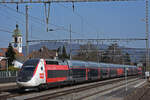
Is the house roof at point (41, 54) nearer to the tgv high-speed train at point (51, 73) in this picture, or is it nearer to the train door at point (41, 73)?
the tgv high-speed train at point (51, 73)

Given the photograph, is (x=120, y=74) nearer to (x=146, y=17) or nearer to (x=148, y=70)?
(x=148, y=70)

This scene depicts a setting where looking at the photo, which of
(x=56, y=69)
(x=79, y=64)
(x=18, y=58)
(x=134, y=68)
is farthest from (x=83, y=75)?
(x=18, y=58)

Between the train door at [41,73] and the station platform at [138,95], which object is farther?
the train door at [41,73]

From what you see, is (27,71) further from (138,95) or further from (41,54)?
(41,54)

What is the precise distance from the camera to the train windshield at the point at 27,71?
24.7 meters

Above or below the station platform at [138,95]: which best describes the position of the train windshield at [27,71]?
above

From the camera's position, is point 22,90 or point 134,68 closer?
point 22,90

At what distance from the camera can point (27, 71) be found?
2502cm

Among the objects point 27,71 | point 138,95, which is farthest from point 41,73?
point 138,95

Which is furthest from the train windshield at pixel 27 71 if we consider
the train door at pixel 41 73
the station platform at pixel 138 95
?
the station platform at pixel 138 95

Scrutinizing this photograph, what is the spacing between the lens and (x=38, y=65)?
83.9 feet

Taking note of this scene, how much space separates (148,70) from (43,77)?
67.5 feet

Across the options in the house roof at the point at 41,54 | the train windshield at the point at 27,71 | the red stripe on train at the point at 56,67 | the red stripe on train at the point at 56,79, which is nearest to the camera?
the train windshield at the point at 27,71

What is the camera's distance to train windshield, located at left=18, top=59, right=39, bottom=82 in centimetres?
2468
